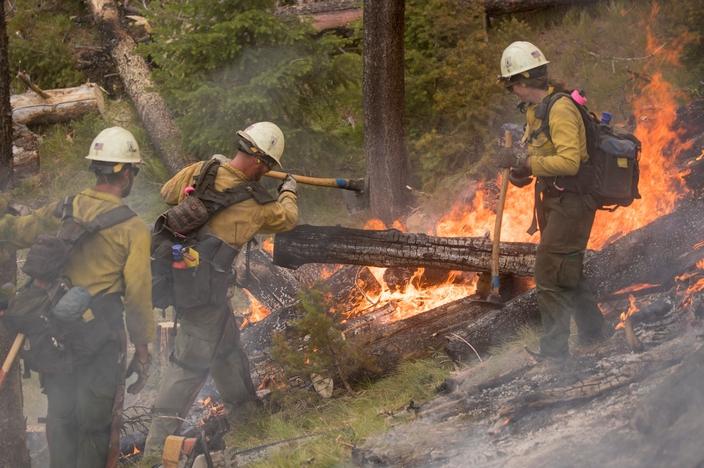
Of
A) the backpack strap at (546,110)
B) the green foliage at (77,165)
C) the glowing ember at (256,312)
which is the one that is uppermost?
the backpack strap at (546,110)

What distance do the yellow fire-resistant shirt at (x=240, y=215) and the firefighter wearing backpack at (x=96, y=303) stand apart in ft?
2.22

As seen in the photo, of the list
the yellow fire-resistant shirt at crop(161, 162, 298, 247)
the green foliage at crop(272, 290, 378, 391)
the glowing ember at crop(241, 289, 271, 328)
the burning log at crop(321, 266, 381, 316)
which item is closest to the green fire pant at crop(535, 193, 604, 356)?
the green foliage at crop(272, 290, 378, 391)

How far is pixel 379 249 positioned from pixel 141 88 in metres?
7.82

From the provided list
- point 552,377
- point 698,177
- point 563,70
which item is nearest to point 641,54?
point 563,70

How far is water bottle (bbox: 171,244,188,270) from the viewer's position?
6.82 metres

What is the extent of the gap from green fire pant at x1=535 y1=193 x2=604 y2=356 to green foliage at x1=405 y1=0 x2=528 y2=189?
5.19 metres

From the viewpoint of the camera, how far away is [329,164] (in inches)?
496

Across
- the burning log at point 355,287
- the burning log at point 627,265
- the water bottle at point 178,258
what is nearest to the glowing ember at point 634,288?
the burning log at point 627,265

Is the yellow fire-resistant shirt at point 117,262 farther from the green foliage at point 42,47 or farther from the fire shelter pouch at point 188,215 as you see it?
the green foliage at point 42,47

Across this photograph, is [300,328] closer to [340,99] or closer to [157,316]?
[157,316]

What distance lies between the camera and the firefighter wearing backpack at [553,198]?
21.4 ft

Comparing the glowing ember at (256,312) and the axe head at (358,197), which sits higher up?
the axe head at (358,197)

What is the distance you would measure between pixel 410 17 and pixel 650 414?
8411mm

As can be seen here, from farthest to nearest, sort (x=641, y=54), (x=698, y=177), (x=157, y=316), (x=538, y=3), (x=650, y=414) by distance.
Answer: (x=538, y=3)
(x=641, y=54)
(x=157, y=316)
(x=698, y=177)
(x=650, y=414)
